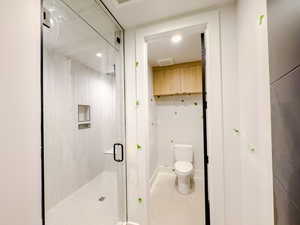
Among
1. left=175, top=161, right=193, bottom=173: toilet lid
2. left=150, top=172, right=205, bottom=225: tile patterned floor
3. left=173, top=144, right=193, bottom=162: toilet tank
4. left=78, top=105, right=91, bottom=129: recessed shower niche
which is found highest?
left=78, top=105, right=91, bottom=129: recessed shower niche

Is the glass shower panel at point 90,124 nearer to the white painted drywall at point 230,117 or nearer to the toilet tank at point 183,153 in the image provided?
the white painted drywall at point 230,117

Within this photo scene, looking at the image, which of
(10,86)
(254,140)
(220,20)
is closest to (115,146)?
(10,86)

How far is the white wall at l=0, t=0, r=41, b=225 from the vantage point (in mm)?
550

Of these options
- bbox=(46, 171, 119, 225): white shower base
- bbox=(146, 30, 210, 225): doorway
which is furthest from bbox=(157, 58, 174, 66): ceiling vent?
bbox=(46, 171, 119, 225): white shower base

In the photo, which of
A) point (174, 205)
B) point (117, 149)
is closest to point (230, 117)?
point (117, 149)

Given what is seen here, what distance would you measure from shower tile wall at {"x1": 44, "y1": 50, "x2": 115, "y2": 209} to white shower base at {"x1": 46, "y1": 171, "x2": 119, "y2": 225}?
0.09 metres

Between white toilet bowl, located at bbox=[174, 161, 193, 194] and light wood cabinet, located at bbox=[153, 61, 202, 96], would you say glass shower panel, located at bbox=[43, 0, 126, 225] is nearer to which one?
white toilet bowl, located at bbox=[174, 161, 193, 194]

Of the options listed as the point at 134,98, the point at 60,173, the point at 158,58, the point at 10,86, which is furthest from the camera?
the point at 158,58

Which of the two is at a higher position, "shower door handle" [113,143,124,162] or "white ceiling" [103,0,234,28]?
"white ceiling" [103,0,234,28]

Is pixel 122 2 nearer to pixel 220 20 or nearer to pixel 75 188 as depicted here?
pixel 220 20

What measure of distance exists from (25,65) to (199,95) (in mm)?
2686

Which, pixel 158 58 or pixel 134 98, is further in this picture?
pixel 158 58

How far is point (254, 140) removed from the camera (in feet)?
2.97

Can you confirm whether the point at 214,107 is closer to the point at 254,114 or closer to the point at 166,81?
the point at 254,114
